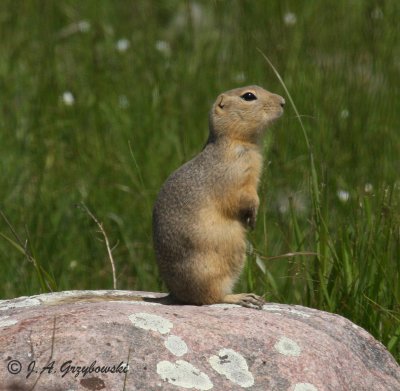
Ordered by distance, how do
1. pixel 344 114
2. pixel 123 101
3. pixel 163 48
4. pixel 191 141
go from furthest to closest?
pixel 163 48, pixel 123 101, pixel 191 141, pixel 344 114

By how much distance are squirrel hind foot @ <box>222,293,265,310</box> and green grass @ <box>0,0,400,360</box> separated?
37 centimetres

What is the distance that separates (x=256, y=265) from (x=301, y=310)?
0.81m

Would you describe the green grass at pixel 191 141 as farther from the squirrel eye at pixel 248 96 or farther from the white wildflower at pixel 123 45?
the squirrel eye at pixel 248 96

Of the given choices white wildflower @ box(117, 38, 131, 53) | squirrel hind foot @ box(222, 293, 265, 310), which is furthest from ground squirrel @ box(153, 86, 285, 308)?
white wildflower @ box(117, 38, 131, 53)

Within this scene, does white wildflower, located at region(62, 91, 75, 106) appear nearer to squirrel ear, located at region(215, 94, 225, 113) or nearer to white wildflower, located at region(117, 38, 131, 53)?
white wildflower, located at region(117, 38, 131, 53)

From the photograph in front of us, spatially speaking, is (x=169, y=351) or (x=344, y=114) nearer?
(x=169, y=351)

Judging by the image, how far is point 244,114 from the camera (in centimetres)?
480

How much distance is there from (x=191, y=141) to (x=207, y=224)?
115 inches

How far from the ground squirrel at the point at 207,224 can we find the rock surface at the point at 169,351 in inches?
12.6

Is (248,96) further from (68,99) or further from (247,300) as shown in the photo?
(68,99)

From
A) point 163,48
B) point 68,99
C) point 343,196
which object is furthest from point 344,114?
point 163,48

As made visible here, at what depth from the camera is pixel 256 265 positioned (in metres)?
5.04

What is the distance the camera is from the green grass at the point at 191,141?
480 centimetres

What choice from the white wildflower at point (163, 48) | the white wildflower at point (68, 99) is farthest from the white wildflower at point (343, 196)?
the white wildflower at point (163, 48)
